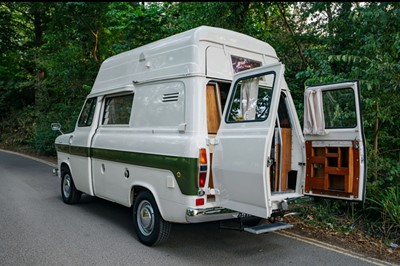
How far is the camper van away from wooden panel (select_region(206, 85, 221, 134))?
14 mm

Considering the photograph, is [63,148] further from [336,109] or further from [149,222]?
[336,109]

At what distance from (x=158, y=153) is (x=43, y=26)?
20822mm

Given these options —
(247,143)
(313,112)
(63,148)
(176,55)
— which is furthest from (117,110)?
(313,112)

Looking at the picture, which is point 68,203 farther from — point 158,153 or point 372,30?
point 372,30

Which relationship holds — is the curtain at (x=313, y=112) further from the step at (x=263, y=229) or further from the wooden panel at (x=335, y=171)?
the step at (x=263, y=229)

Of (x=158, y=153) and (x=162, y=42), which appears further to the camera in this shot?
(x=162, y=42)

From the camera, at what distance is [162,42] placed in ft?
18.1

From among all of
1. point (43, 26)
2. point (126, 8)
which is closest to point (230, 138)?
point (126, 8)

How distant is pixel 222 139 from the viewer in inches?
177

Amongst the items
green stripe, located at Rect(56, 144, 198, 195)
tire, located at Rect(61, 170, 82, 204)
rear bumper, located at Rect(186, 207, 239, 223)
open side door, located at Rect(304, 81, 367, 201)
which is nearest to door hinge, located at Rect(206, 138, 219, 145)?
green stripe, located at Rect(56, 144, 198, 195)

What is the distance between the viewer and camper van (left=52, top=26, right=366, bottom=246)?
4.32 metres

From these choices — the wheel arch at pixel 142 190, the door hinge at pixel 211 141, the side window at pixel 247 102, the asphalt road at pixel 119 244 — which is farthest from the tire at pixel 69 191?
the side window at pixel 247 102

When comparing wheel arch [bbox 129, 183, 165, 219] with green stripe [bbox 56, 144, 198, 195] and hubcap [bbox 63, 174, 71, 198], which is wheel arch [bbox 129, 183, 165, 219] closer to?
green stripe [bbox 56, 144, 198, 195]

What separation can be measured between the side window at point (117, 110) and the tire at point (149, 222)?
4.35 ft
